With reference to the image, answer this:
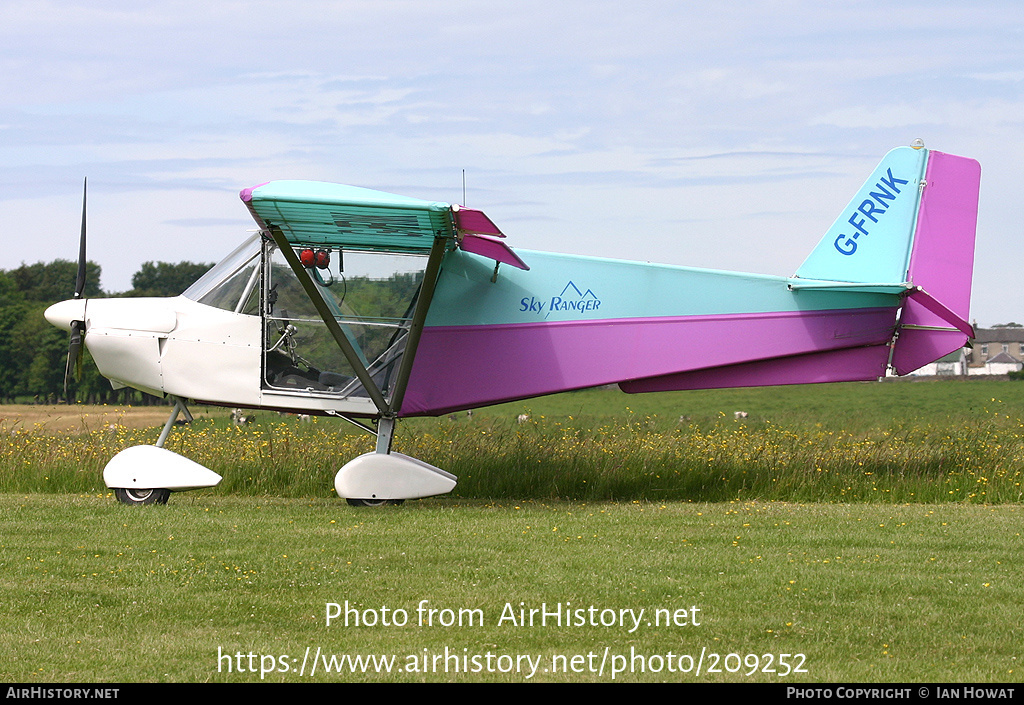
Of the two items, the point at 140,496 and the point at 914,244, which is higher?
the point at 914,244

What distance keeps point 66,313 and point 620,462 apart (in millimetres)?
5836

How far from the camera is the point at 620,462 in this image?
11.4 metres

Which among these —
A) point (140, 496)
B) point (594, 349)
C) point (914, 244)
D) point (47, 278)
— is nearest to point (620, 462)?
point (594, 349)

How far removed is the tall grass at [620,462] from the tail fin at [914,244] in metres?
1.44

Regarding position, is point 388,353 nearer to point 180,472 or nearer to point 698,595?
point 180,472

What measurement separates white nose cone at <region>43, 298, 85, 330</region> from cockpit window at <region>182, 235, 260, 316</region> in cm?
106

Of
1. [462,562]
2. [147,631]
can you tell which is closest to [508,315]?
[462,562]

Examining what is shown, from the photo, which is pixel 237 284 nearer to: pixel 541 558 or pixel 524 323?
pixel 524 323

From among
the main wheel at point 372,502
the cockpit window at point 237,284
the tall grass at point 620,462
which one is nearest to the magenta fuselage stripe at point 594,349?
the main wheel at point 372,502

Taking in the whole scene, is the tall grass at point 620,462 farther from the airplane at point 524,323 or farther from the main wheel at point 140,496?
the main wheel at point 140,496

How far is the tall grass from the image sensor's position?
10906 millimetres

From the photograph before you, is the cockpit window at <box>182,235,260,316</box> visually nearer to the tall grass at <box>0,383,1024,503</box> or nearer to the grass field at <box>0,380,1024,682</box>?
the grass field at <box>0,380,1024,682</box>

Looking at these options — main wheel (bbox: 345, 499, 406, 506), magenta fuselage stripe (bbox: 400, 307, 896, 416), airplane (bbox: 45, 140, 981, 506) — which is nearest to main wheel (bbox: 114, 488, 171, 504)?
airplane (bbox: 45, 140, 981, 506)

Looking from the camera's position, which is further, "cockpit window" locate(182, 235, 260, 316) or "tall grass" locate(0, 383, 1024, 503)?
"tall grass" locate(0, 383, 1024, 503)
